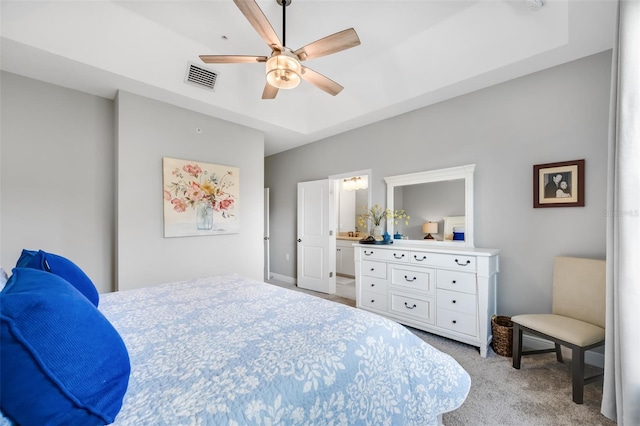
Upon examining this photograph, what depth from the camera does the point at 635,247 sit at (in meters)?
1.37

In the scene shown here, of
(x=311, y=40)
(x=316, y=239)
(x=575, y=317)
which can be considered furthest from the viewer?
(x=316, y=239)

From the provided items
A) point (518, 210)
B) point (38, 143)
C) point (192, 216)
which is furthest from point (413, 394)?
point (38, 143)

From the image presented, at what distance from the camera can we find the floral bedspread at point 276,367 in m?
0.86

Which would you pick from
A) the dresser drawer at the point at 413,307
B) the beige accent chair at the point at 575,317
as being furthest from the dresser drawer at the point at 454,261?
the beige accent chair at the point at 575,317

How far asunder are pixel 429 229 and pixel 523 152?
1.24 meters

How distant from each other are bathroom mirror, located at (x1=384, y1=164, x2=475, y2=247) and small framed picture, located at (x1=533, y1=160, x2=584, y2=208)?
22.5 inches

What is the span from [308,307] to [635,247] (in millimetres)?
1748

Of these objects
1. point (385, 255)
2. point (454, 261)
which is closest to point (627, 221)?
point (454, 261)

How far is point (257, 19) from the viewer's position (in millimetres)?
1701

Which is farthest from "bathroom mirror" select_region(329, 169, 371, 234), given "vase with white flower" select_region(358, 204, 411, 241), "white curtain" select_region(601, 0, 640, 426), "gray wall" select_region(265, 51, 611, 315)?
"white curtain" select_region(601, 0, 640, 426)

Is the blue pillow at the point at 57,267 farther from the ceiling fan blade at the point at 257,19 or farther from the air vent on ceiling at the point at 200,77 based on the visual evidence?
the air vent on ceiling at the point at 200,77

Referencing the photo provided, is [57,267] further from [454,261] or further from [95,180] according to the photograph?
[454,261]

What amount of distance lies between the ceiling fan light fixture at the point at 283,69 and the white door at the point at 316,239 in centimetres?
246

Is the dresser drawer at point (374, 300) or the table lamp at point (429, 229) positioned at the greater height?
the table lamp at point (429, 229)
